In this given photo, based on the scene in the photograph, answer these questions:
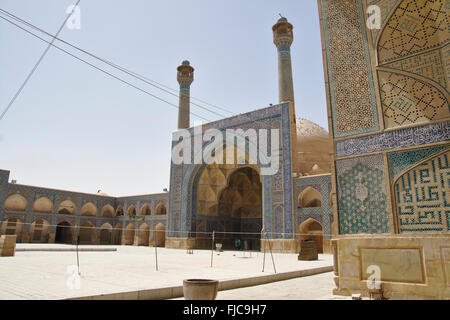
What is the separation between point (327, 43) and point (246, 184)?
53.7 ft

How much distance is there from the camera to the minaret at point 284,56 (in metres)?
18.0

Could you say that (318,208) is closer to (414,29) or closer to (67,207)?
(414,29)

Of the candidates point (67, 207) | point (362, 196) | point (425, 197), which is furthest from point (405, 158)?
point (67, 207)

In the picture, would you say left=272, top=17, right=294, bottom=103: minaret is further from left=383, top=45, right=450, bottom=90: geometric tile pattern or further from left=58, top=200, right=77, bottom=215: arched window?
left=58, top=200, right=77, bottom=215: arched window

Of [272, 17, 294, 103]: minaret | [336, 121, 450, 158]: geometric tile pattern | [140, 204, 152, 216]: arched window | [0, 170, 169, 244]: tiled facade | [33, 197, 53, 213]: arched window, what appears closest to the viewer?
[336, 121, 450, 158]: geometric tile pattern

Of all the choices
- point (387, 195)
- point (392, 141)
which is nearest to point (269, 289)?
point (387, 195)

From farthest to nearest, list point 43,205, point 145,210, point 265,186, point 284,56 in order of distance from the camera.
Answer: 1. point 145,210
2. point 43,205
3. point 284,56
4. point 265,186

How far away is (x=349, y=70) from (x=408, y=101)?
107 cm

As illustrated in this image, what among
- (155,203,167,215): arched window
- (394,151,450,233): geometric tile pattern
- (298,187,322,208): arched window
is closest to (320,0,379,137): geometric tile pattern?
(394,151,450,233): geometric tile pattern

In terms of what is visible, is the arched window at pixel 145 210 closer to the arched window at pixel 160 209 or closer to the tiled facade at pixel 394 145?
the arched window at pixel 160 209

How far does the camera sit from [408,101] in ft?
14.3

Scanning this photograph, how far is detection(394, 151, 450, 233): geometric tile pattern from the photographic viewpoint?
3816 mm

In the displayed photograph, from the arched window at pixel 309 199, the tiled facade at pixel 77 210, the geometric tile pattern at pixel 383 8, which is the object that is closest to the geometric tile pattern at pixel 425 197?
the geometric tile pattern at pixel 383 8

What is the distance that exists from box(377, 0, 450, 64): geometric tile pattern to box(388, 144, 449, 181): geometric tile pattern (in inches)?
54.7
